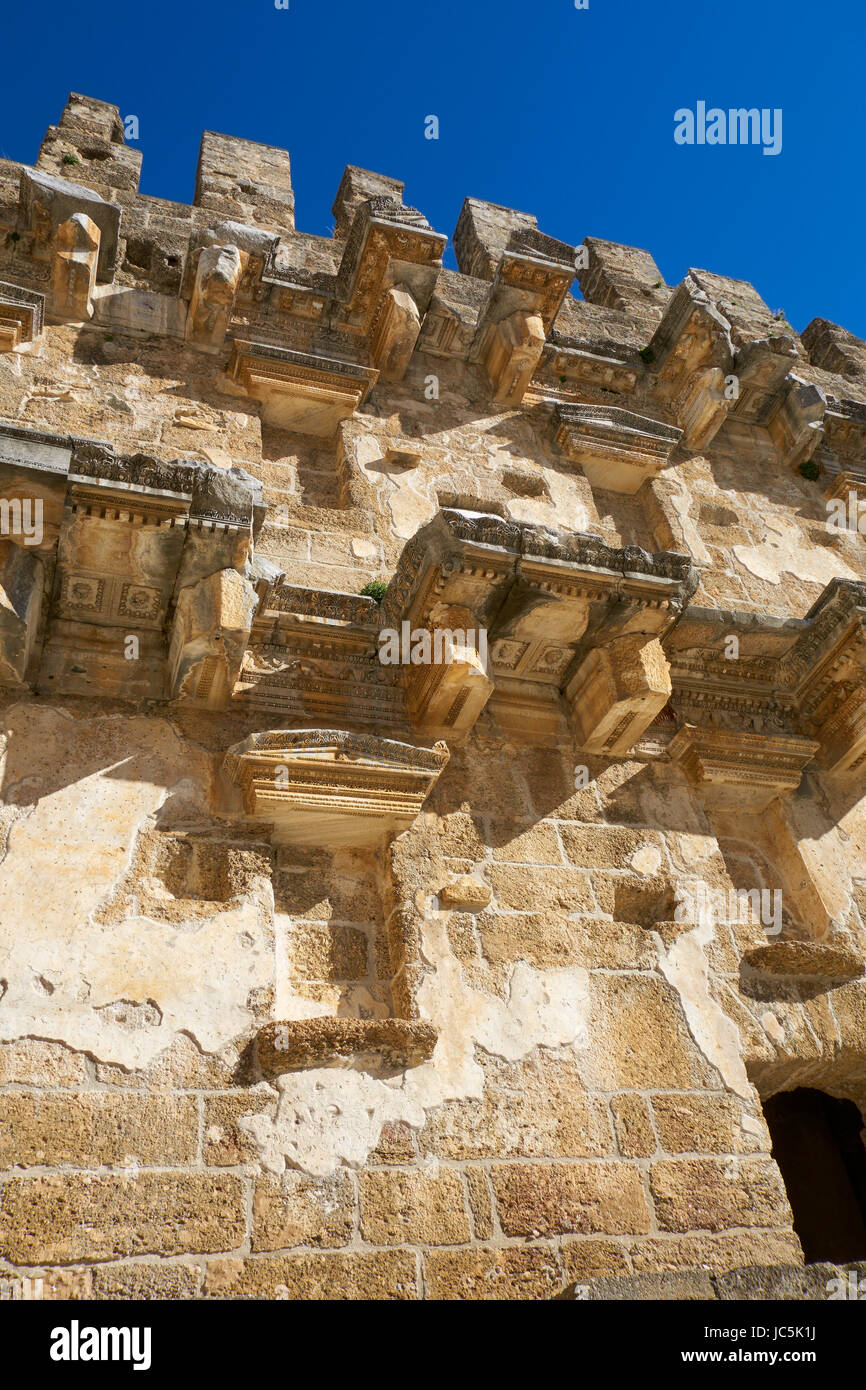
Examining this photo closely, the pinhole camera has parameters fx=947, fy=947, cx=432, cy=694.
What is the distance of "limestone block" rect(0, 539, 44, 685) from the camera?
13.9ft

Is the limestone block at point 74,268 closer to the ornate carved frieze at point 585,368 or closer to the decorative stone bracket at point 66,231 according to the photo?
the decorative stone bracket at point 66,231

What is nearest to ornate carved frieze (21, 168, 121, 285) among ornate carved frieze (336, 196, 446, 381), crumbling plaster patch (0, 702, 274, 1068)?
ornate carved frieze (336, 196, 446, 381)

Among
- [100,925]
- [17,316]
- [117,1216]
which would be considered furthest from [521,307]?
[117,1216]

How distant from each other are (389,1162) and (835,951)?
8.71 feet

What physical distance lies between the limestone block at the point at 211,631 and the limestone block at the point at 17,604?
654mm

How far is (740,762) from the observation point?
561cm

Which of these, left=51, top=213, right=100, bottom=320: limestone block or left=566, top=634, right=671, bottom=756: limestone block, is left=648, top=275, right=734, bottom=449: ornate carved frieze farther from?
left=51, top=213, right=100, bottom=320: limestone block

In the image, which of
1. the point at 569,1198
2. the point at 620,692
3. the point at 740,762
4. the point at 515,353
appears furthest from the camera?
the point at 515,353

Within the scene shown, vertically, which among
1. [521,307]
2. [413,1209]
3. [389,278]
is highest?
[521,307]

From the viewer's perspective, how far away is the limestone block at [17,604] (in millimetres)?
4234

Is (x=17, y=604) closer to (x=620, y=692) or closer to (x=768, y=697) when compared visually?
(x=620, y=692)

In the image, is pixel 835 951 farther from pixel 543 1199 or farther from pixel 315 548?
pixel 315 548

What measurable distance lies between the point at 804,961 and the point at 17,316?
6.08 metres

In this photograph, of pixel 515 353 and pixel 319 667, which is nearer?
pixel 319 667
